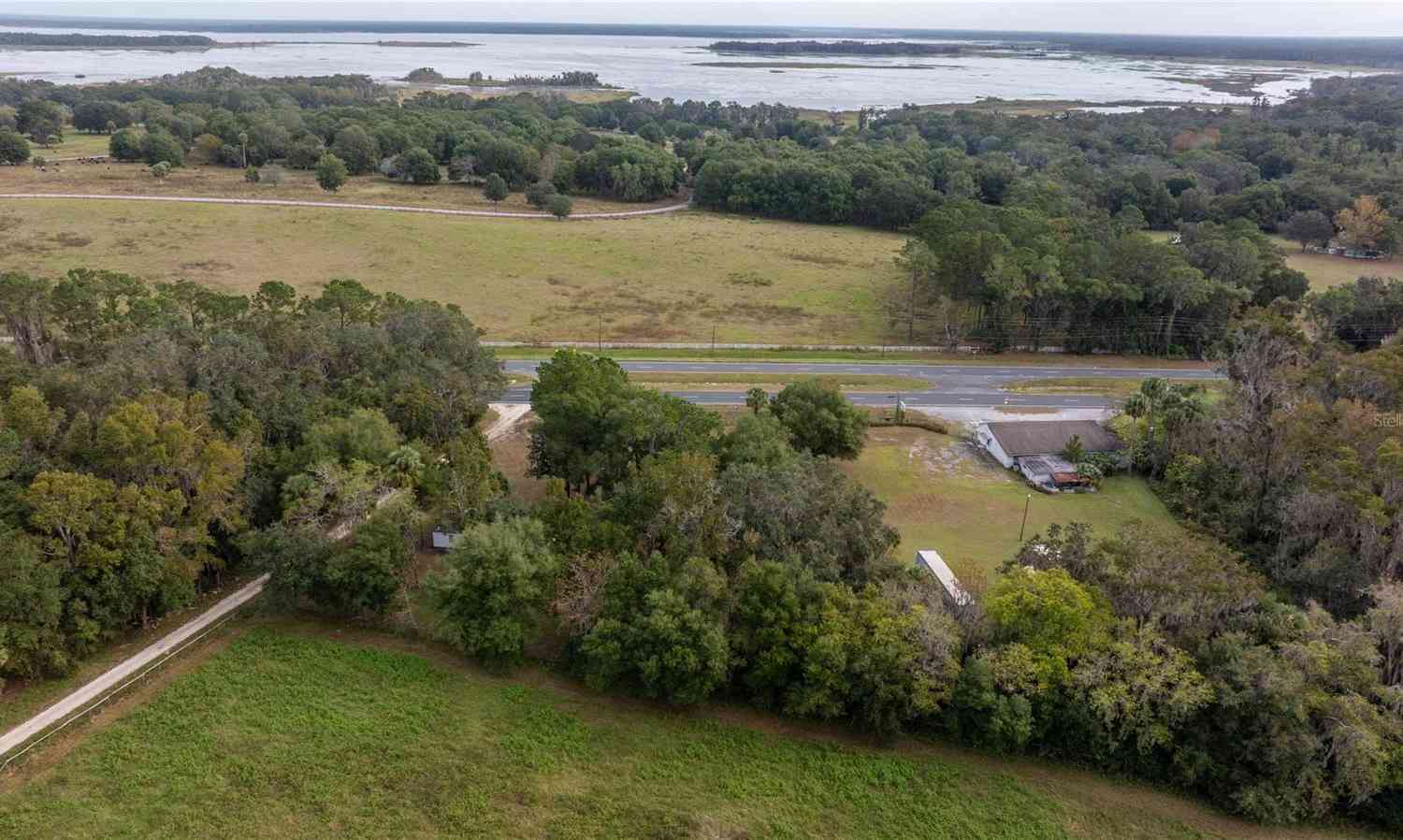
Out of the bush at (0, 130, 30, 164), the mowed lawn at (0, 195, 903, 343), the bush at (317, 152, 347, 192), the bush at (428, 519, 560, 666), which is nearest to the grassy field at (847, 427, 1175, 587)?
the bush at (428, 519, 560, 666)

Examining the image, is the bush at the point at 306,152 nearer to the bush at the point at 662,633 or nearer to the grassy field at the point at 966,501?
the grassy field at the point at 966,501

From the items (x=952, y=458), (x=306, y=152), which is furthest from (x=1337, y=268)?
(x=306, y=152)

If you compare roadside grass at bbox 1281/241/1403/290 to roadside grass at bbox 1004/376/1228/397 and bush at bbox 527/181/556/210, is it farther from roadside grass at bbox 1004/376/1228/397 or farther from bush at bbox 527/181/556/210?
bush at bbox 527/181/556/210

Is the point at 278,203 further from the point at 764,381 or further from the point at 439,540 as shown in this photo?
the point at 439,540

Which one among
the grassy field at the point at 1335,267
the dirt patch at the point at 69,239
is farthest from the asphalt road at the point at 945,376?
the dirt patch at the point at 69,239

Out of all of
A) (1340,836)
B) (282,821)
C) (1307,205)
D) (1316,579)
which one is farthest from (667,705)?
(1307,205)

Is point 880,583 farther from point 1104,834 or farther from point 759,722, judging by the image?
point 1104,834

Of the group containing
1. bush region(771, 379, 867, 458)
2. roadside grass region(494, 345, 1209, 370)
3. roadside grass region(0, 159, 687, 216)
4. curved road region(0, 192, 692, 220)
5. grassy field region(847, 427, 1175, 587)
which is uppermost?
roadside grass region(0, 159, 687, 216)
